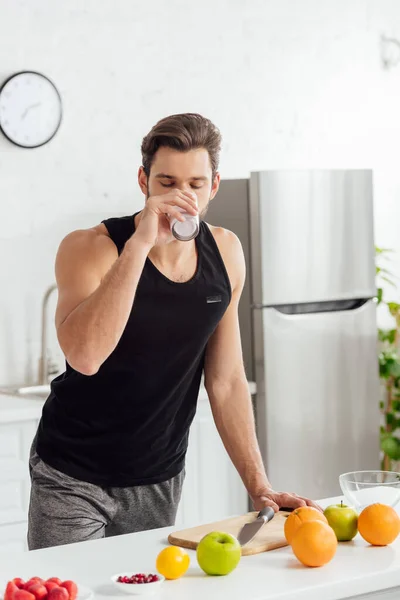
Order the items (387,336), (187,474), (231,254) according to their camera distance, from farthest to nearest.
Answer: (387,336) < (187,474) < (231,254)

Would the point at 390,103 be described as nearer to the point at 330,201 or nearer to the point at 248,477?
the point at 330,201

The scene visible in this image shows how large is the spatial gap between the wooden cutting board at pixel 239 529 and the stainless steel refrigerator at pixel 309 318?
76.9 inches

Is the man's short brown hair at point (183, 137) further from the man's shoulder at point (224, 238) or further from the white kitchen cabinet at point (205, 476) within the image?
the white kitchen cabinet at point (205, 476)

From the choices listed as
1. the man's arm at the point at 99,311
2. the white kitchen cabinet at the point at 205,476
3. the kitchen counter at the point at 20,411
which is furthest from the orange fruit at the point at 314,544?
the white kitchen cabinet at the point at 205,476

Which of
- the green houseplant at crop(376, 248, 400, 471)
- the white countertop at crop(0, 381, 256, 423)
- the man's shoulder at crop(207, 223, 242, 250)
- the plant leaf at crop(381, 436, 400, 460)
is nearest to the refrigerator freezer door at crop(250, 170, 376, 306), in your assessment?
the green houseplant at crop(376, 248, 400, 471)

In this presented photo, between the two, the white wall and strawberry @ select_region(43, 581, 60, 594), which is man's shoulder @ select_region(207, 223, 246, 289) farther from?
the white wall

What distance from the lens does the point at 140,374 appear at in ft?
6.57

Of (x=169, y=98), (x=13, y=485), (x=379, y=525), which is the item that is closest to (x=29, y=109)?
(x=169, y=98)

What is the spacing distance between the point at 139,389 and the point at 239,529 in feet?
1.28

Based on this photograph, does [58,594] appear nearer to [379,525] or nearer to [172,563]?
[172,563]

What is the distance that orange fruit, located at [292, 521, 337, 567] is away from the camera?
5.11 feet

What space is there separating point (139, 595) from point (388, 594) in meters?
0.41

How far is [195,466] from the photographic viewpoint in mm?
3611

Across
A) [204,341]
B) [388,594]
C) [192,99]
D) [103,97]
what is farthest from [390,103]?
[388,594]
